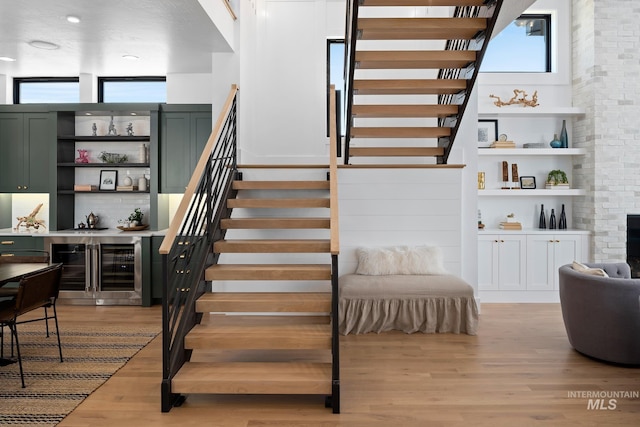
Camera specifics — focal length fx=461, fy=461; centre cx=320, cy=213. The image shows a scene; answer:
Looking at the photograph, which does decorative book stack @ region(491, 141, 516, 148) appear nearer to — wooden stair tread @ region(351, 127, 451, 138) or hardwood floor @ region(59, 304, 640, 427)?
wooden stair tread @ region(351, 127, 451, 138)

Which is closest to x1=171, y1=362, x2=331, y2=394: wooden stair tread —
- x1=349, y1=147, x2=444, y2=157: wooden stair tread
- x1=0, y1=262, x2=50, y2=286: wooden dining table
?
x1=0, y1=262, x2=50, y2=286: wooden dining table

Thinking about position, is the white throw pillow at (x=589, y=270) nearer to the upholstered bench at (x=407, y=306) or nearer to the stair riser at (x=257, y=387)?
the upholstered bench at (x=407, y=306)

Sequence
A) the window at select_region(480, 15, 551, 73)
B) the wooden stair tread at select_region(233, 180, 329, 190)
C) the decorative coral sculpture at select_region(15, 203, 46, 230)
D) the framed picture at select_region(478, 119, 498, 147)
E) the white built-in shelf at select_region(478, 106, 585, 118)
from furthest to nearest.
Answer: the window at select_region(480, 15, 551, 73), the framed picture at select_region(478, 119, 498, 147), the white built-in shelf at select_region(478, 106, 585, 118), the decorative coral sculpture at select_region(15, 203, 46, 230), the wooden stair tread at select_region(233, 180, 329, 190)

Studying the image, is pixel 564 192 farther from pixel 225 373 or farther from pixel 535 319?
pixel 225 373

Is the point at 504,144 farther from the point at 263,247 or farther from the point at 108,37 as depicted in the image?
the point at 108,37

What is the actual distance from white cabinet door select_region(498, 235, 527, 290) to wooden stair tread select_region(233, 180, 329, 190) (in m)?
2.84

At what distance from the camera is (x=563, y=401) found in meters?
3.16

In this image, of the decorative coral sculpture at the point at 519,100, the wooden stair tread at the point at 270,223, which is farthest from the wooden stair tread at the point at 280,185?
the decorative coral sculpture at the point at 519,100

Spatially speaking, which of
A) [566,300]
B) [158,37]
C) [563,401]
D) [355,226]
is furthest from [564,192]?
[158,37]

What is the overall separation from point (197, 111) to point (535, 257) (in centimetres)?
495

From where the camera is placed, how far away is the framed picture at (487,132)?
6.68 metres

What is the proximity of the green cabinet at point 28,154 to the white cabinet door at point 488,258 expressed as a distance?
591cm

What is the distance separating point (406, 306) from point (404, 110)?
209 cm

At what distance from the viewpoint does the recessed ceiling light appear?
5.14m
